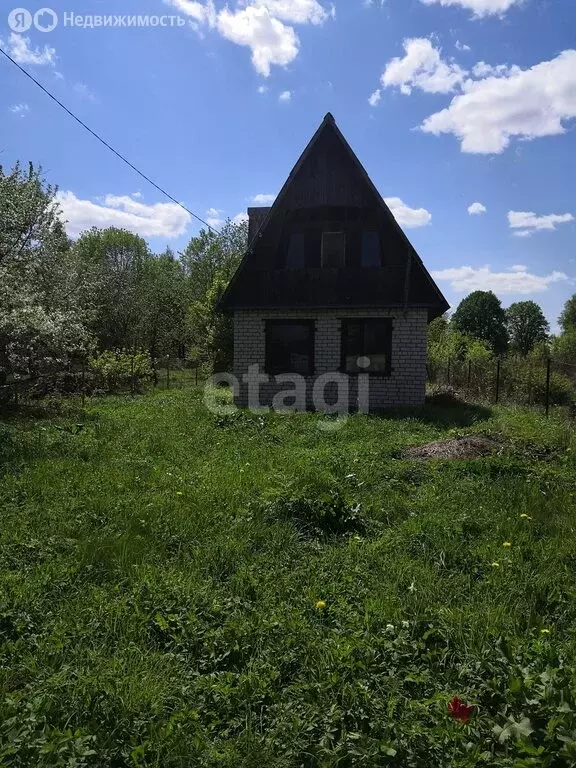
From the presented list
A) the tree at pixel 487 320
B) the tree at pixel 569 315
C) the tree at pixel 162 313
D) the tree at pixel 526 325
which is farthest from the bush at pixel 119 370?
the tree at pixel 569 315

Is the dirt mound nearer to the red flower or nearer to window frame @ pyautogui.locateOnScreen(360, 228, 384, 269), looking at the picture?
the red flower

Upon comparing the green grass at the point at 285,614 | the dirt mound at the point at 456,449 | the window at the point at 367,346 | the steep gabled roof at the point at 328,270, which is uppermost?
the steep gabled roof at the point at 328,270

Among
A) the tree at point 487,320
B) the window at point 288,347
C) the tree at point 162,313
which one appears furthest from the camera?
the tree at point 487,320

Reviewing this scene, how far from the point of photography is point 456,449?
740 cm

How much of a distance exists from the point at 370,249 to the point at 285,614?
419 inches

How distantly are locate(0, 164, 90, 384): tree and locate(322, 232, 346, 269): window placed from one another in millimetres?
6098

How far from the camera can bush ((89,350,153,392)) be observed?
51.5 feet

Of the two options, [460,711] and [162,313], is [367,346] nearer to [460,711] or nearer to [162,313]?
[460,711]

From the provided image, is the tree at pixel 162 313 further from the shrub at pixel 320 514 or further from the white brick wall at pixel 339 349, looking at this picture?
the shrub at pixel 320 514

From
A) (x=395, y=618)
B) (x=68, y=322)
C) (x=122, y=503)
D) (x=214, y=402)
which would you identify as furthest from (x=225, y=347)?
(x=395, y=618)

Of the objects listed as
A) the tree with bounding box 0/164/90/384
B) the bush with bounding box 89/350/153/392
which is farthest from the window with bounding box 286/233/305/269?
the bush with bounding box 89/350/153/392

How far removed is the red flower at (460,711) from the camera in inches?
86.5

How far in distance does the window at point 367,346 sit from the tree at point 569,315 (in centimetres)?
4825

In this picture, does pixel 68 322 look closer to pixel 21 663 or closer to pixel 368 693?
pixel 21 663
